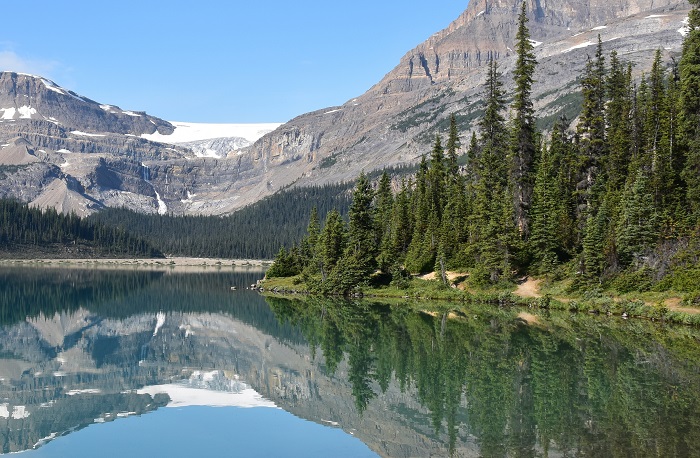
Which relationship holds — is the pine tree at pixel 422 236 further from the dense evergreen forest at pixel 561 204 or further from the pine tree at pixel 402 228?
the pine tree at pixel 402 228

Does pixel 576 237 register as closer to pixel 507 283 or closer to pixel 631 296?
pixel 507 283

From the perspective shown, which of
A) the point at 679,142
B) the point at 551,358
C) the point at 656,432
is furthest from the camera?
the point at 679,142

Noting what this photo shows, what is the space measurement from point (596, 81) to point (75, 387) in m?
62.3

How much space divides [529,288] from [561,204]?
36.7 ft

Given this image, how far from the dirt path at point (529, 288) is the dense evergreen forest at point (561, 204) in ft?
4.43

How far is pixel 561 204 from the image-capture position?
75.6m

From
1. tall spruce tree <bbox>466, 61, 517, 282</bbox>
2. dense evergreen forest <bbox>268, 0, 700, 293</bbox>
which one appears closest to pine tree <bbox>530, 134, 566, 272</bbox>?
dense evergreen forest <bbox>268, 0, 700, 293</bbox>

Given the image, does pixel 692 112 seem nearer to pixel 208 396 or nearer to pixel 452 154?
pixel 452 154

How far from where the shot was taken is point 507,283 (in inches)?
2862

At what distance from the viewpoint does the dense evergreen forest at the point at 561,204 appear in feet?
204

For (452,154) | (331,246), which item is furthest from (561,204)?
(331,246)

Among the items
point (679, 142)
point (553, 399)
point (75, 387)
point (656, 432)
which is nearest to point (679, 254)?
point (679, 142)

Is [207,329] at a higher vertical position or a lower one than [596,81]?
lower

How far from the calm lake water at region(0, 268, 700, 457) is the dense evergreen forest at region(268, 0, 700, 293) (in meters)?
11.0
